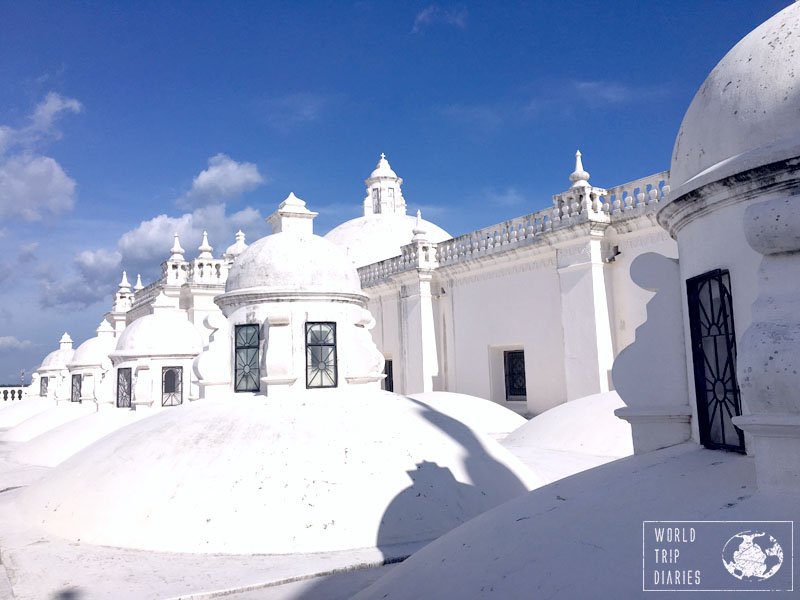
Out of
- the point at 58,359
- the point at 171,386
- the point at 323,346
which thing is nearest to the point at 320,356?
the point at 323,346

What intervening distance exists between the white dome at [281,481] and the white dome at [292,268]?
6.08 feet

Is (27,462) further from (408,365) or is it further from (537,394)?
(537,394)

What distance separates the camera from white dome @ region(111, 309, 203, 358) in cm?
1617

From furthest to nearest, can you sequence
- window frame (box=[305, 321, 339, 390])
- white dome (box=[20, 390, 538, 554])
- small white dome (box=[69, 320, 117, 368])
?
small white dome (box=[69, 320, 117, 368]) → window frame (box=[305, 321, 339, 390]) → white dome (box=[20, 390, 538, 554])

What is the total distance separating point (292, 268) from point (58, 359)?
2737cm

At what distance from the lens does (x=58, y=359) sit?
33.2 m

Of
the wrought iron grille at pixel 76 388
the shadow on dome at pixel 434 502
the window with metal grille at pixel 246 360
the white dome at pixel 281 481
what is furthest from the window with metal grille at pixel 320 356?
the wrought iron grille at pixel 76 388

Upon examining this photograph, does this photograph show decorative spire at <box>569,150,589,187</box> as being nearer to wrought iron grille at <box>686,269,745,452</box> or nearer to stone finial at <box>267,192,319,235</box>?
stone finial at <box>267,192,319,235</box>

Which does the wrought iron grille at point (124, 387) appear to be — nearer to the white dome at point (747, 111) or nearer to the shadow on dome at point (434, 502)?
the shadow on dome at point (434, 502)

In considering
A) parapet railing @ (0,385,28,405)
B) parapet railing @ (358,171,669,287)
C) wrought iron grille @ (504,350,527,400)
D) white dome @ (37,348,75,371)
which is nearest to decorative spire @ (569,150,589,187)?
parapet railing @ (358,171,669,287)

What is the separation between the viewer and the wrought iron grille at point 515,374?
1795 centimetres

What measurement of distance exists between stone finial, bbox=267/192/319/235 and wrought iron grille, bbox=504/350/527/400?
26.8 ft

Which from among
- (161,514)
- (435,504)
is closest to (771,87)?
(435,504)

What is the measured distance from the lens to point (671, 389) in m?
5.06
